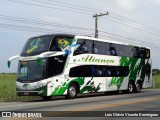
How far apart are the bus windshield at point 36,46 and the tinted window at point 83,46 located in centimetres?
228

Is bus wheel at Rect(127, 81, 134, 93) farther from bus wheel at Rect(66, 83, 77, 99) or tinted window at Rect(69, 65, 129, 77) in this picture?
bus wheel at Rect(66, 83, 77, 99)

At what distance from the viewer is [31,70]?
2173 centimetres

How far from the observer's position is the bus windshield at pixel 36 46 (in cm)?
2184

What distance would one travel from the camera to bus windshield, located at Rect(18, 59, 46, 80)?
21.4 m

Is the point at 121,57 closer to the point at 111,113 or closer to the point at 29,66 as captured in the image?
the point at 29,66

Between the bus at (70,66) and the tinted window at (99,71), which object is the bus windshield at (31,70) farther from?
the tinted window at (99,71)

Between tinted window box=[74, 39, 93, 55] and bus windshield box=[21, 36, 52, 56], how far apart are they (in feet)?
7.48

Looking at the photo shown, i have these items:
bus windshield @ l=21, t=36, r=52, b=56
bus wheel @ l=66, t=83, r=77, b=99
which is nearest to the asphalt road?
bus wheel @ l=66, t=83, r=77, b=99

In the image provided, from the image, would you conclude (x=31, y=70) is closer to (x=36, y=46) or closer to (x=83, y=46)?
(x=36, y=46)

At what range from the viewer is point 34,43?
22422 mm

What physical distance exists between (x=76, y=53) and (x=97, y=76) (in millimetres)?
2919

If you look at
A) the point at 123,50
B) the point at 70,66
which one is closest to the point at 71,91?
the point at 70,66

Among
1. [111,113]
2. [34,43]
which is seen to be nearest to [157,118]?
[111,113]

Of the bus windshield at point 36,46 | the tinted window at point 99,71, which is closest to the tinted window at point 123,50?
the tinted window at point 99,71
